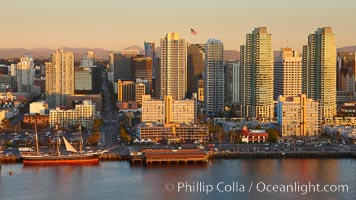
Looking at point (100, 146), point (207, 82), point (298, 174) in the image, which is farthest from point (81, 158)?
point (207, 82)

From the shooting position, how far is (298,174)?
15078mm

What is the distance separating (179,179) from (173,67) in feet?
42.1

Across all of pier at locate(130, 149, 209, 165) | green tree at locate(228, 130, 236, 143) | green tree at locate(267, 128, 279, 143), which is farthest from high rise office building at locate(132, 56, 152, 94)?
pier at locate(130, 149, 209, 165)

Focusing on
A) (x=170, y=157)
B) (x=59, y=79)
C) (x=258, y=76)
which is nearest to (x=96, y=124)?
(x=258, y=76)

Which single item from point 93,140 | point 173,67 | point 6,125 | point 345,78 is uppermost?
point 173,67

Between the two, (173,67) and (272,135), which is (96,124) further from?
(272,135)

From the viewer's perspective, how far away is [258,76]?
1005 inches

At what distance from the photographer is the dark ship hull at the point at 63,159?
16641 millimetres

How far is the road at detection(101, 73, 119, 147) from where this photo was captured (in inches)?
798

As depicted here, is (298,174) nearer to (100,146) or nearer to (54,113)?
(100,146)

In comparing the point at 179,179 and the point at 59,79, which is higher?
the point at 59,79

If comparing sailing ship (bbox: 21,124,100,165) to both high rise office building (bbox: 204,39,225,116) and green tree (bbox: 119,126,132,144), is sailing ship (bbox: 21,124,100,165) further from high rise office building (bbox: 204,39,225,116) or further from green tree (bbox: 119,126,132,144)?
high rise office building (bbox: 204,39,225,116)

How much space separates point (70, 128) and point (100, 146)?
14.9ft

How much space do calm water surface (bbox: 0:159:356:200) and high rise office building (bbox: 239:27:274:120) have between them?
804cm
